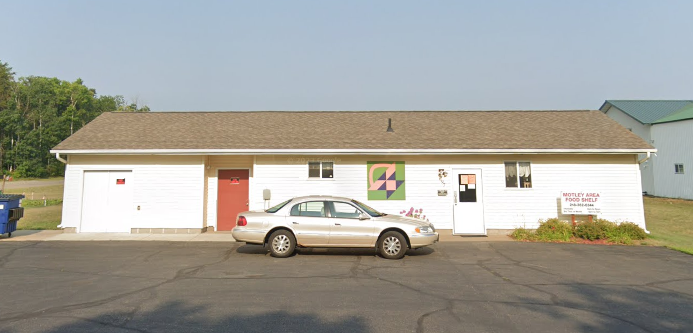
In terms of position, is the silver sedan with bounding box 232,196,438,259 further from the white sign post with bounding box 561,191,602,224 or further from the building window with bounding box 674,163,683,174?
the building window with bounding box 674,163,683,174

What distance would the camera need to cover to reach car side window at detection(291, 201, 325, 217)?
909cm

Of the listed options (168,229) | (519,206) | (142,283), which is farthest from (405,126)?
(142,283)

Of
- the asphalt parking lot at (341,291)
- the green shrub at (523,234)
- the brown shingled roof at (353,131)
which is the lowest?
the asphalt parking lot at (341,291)

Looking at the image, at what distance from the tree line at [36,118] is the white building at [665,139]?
220 feet

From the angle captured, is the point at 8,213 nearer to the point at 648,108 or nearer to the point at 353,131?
the point at 353,131

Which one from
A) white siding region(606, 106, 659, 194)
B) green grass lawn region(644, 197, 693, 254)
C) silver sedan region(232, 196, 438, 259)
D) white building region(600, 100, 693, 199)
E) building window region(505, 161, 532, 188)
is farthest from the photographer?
white siding region(606, 106, 659, 194)

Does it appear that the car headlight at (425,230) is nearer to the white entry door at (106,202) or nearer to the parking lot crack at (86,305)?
the parking lot crack at (86,305)

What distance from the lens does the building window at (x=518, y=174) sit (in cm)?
1298

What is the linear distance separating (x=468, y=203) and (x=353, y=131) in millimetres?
4911

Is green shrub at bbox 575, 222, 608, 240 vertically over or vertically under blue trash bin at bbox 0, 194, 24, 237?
under

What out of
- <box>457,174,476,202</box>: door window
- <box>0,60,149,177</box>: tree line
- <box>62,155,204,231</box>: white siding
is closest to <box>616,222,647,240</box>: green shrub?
<box>457,174,476,202</box>: door window

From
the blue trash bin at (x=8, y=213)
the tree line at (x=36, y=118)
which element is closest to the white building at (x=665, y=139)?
the blue trash bin at (x=8, y=213)

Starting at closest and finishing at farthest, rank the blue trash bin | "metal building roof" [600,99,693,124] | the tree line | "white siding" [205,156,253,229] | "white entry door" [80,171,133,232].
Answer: the blue trash bin → "white entry door" [80,171,133,232] → "white siding" [205,156,253,229] → "metal building roof" [600,99,693,124] → the tree line

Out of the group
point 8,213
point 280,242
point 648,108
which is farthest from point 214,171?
point 648,108
